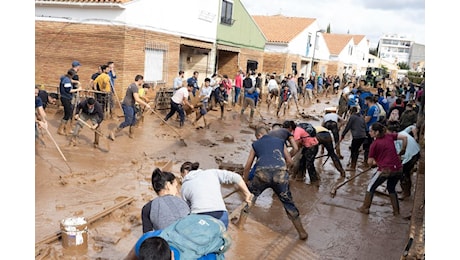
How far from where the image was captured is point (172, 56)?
15789mm

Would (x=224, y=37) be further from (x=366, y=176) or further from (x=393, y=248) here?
(x=393, y=248)

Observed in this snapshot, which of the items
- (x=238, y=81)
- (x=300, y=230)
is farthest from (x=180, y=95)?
(x=300, y=230)

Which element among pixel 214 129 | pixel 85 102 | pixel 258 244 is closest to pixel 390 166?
pixel 258 244

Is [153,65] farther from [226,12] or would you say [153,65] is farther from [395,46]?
[395,46]

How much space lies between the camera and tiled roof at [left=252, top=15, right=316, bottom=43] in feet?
97.4

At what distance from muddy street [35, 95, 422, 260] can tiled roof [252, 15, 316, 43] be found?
2089 cm

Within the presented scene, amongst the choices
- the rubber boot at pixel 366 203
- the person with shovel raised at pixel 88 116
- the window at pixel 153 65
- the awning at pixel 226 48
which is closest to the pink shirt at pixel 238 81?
the awning at pixel 226 48

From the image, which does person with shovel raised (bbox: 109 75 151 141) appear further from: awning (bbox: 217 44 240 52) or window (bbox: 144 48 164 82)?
awning (bbox: 217 44 240 52)

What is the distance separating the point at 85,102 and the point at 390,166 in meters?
6.05

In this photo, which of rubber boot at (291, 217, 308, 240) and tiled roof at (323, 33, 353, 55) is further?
tiled roof at (323, 33, 353, 55)

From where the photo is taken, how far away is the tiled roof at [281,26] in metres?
29.7

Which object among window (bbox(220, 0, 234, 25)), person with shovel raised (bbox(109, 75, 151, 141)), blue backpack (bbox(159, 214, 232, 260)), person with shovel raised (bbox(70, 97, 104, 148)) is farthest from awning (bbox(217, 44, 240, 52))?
blue backpack (bbox(159, 214, 232, 260))

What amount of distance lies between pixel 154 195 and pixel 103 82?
526 cm

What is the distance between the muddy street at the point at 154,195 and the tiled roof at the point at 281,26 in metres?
20.9
